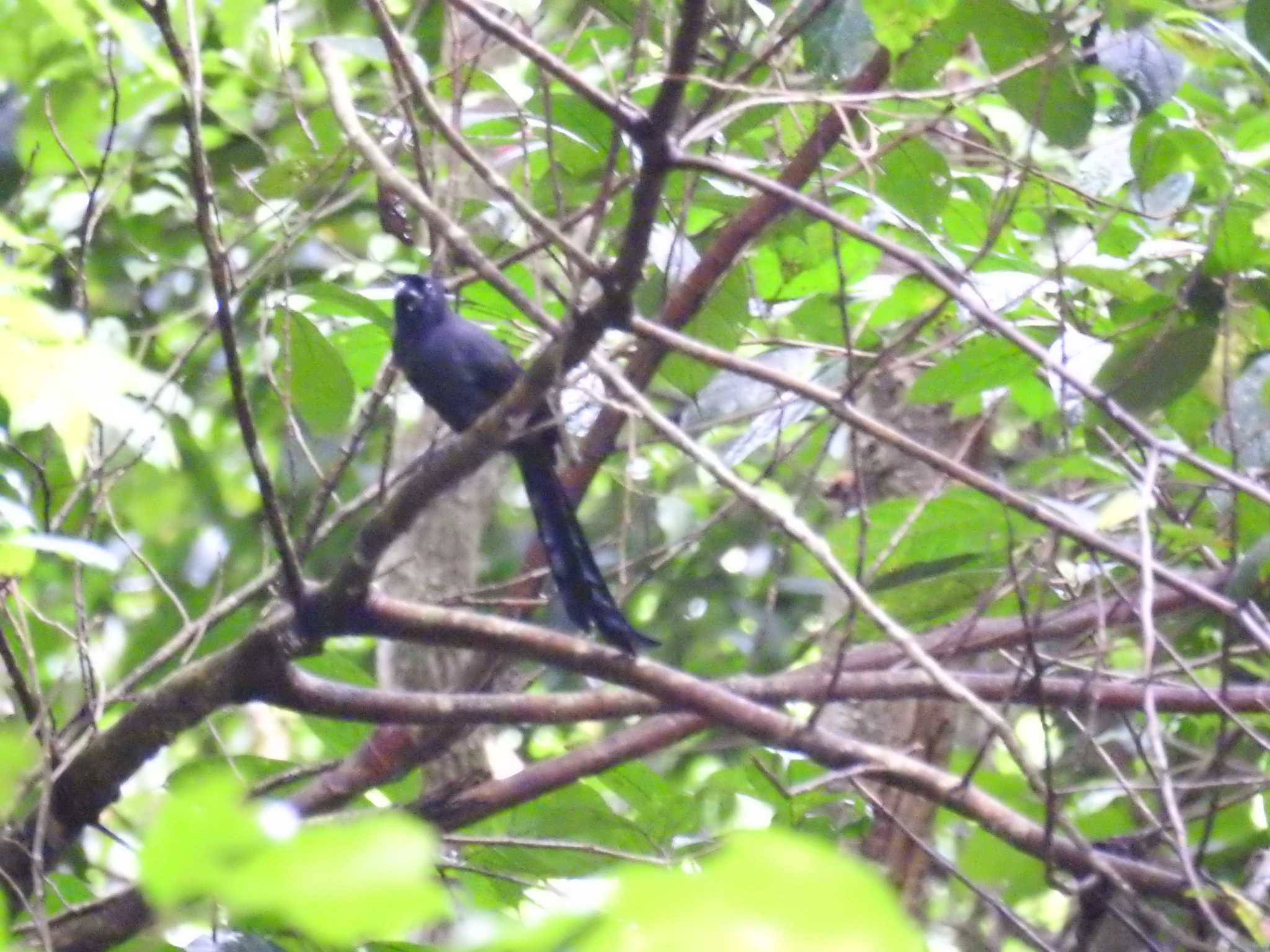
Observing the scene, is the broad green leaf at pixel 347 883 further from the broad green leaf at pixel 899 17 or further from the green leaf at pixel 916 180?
the green leaf at pixel 916 180

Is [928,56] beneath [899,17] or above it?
above

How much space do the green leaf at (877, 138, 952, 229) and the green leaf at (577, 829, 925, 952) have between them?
6.54 feet

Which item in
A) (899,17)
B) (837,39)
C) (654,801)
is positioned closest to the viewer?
(899,17)

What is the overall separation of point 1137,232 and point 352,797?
1.59 metres

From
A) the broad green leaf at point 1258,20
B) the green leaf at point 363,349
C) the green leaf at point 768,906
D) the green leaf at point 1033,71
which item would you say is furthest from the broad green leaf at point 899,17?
the green leaf at point 768,906

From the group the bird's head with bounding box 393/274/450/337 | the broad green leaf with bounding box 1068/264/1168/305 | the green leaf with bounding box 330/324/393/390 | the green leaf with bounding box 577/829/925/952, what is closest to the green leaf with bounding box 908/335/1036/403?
the broad green leaf with bounding box 1068/264/1168/305

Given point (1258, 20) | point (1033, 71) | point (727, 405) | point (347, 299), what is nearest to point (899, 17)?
point (1033, 71)

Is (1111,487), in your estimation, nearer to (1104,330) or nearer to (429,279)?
(1104,330)

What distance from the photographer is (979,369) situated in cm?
223

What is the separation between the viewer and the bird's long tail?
7.91 ft

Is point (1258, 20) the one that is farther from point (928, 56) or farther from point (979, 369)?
point (979, 369)

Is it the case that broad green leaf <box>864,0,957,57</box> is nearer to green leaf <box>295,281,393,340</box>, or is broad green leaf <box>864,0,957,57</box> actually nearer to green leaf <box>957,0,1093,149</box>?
green leaf <box>957,0,1093,149</box>

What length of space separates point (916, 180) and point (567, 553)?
34.8 inches

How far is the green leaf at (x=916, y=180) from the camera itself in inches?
92.4
